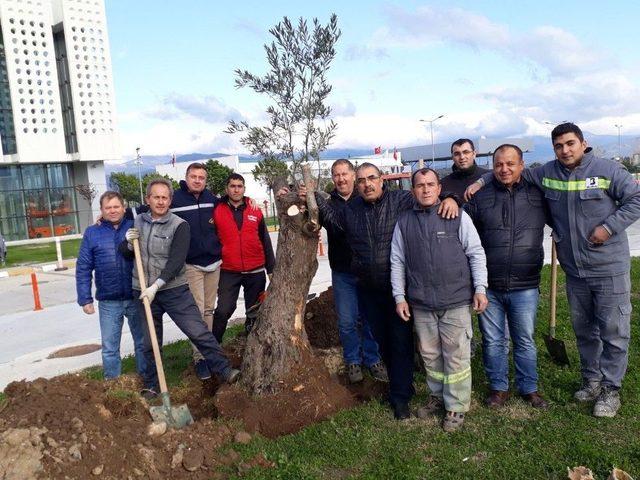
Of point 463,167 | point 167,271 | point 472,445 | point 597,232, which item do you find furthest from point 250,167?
point 472,445

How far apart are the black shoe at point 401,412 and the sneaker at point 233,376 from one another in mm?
1398

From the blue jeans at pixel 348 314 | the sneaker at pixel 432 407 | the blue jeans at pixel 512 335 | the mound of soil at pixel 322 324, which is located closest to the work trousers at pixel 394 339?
the sneaker at pixel 432 407

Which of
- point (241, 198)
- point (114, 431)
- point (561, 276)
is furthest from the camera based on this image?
point (561, 276)

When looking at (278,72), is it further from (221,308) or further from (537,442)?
(537,442)

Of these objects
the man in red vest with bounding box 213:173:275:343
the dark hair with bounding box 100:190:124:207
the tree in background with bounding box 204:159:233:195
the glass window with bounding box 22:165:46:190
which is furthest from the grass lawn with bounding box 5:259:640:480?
the tree in background with bounding box 204:159:233:195

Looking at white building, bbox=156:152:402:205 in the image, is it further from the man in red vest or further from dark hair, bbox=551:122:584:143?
dark hair, bbox=551:122:584:143

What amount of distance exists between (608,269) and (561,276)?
5.51 metres

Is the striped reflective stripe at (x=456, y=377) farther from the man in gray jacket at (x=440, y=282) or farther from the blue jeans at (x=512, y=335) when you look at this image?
the blue jeans at (x=512, y=335)

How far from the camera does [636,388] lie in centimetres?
455

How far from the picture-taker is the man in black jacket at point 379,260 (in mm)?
4230

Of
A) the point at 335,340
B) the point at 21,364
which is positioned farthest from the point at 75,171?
the point at 335,340

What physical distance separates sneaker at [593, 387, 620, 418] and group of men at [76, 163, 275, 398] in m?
2.90

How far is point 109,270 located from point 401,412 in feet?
9.19

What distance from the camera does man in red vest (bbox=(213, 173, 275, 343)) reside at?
5742 mm
